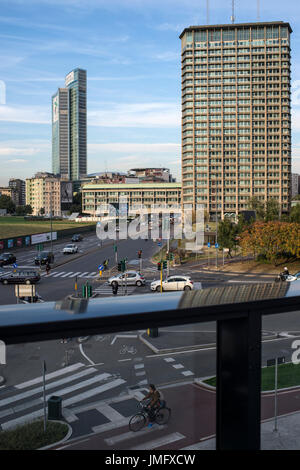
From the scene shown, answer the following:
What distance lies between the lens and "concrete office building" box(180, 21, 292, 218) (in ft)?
478

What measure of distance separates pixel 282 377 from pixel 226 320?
2.46 feet

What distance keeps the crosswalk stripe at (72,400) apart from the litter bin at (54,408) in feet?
0.12

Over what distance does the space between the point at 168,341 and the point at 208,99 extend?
153143 mm

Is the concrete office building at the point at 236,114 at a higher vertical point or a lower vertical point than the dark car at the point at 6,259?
higher

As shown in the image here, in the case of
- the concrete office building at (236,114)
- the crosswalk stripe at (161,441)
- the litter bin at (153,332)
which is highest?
the concrete office building at (236,114)

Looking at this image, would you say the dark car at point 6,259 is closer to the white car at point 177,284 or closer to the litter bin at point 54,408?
the white car at point 177,284

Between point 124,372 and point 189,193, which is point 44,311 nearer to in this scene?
point 124,372

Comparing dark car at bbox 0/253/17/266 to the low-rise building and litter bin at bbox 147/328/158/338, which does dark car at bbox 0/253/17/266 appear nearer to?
litter bin at bbox 147/328/158/338

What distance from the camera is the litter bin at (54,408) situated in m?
2.12

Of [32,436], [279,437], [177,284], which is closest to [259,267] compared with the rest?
[177,284]

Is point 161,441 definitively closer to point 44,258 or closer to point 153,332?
point 153,332

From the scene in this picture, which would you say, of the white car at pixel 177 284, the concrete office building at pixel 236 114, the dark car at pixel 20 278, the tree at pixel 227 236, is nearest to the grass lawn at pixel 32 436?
the white car at pixel 177 284

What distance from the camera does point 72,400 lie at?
2.19 m
